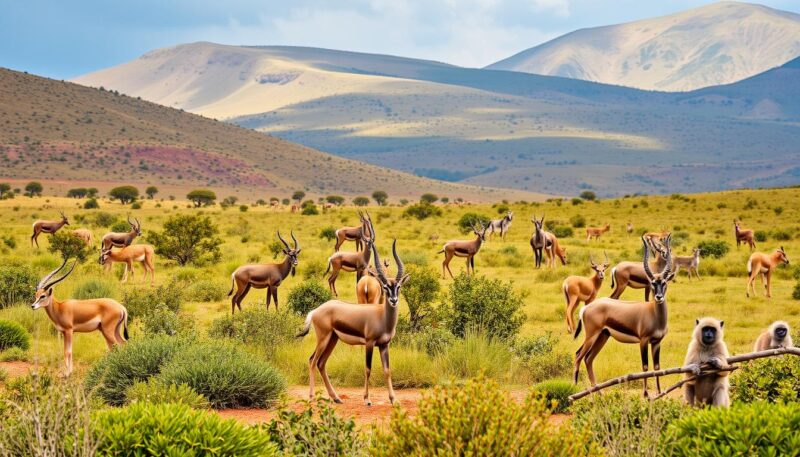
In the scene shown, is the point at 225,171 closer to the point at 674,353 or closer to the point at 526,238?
the point at 526,238

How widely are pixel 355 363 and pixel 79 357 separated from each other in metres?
4.57

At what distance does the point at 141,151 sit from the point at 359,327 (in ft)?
372

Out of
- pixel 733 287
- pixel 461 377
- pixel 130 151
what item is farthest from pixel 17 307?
pixel 130 151

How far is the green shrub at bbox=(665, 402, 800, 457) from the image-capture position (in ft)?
19.2

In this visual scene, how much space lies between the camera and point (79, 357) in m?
14.1

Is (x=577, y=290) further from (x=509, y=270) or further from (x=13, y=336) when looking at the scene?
(x=509, y=270)

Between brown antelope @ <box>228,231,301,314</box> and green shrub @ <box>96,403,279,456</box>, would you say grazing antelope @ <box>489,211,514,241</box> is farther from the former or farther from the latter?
green shrub @ <box>96,403,279,456</box>

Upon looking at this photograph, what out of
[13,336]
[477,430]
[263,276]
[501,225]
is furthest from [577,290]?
[501,225]

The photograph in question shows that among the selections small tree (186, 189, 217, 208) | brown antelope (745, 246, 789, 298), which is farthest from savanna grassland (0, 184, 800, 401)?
small tree (186, 189, 217, 208)

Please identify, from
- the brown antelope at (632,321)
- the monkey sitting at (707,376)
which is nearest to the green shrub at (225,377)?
the brown antelope at (632,321)

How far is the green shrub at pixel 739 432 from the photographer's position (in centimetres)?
584

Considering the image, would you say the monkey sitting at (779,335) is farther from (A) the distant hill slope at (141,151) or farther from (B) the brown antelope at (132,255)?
(A) the distant hill slope at (141,151)

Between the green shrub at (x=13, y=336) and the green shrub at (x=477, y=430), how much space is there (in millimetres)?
11036

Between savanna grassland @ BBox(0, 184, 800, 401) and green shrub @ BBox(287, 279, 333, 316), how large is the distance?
167 cm
